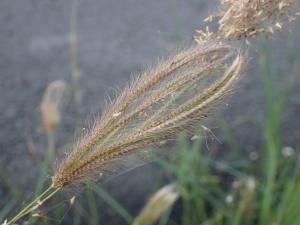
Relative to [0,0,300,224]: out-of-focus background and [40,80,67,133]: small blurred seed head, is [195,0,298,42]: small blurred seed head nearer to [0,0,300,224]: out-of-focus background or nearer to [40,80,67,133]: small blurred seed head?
[40,80,67,133]: small blurred seed head

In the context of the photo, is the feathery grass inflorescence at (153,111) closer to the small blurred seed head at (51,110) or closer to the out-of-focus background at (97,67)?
the small blurred seed head at (51,110)

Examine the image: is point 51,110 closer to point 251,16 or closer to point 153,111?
point 153,111

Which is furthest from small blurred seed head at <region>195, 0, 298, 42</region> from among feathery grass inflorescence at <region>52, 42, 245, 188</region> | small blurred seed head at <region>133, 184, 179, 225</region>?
small blurred seed head at <region>133, 184, 179, 225</region>

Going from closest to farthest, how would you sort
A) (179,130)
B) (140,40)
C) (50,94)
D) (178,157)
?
(179,130) < (50,94) < (178,157) < (140,40)

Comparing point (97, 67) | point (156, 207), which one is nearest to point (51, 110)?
point (156, 207)

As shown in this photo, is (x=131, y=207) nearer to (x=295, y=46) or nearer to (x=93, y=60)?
(x=93, y=60)

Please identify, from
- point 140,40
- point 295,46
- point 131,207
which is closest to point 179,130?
point 131,207
